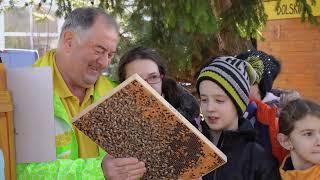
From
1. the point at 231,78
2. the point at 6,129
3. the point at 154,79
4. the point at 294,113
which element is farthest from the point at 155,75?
the point at 6,129

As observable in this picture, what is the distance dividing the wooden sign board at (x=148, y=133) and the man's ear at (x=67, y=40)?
621 millimetres

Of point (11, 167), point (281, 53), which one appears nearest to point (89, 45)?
point (11, 167)

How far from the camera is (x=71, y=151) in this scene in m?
2.27

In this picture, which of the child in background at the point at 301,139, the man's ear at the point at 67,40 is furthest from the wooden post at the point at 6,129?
the child in background at the point at 301,139

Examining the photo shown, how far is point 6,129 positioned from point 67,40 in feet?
2.43

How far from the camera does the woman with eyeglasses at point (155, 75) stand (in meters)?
2.74

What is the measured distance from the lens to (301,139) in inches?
91.4

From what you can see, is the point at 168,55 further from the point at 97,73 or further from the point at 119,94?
the point at 119,94

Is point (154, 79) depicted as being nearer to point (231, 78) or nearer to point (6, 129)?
point (231, 78)

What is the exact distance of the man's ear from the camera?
2.45 meters

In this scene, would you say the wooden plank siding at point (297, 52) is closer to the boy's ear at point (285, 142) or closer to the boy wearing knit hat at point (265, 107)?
the boy wearing knit hat at point (265, 107)

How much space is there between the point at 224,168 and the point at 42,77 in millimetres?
990

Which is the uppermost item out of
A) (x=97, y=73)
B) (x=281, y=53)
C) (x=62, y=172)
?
(x=97, y=73)

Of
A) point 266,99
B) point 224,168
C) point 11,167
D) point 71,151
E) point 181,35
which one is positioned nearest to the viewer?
point 11,167
